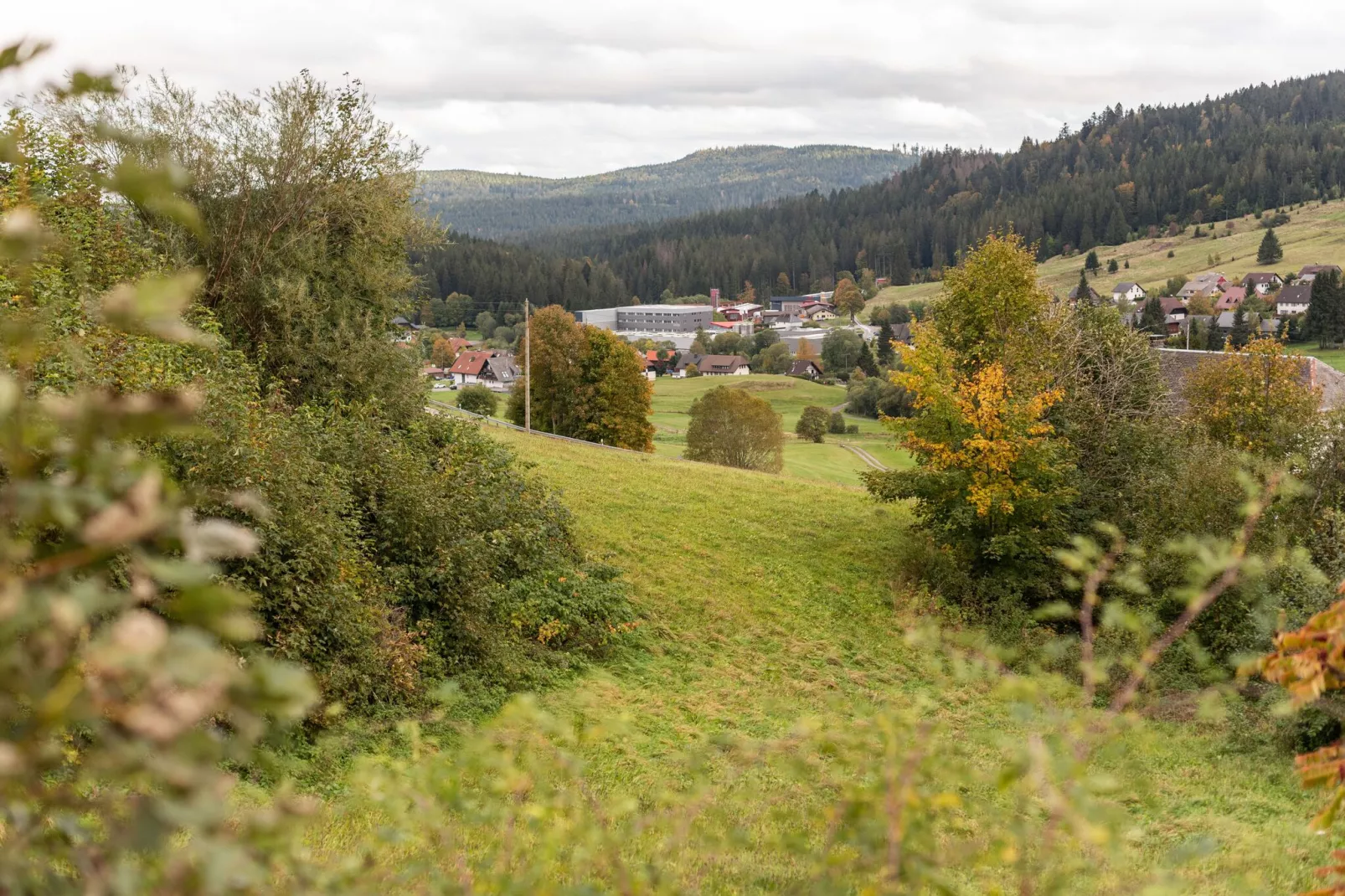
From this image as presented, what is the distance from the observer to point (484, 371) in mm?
104625

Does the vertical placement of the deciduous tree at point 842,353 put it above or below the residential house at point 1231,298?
below

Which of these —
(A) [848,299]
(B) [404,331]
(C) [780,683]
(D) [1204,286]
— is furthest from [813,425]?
(A) [848,299]

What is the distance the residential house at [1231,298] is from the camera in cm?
11225

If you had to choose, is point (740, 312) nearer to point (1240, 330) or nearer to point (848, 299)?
point (848, 299)

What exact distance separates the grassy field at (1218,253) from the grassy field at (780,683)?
10731 centimetres

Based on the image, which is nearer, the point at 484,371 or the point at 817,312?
the point at 484,371

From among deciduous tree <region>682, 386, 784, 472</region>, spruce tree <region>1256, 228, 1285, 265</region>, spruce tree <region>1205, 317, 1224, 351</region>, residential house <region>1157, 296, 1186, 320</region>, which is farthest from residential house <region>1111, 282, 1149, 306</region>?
deciduous tree <region>682, 386, 784, 472</region>

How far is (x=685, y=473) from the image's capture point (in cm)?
2789

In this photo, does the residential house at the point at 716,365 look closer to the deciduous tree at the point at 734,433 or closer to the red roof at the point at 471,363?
the red roof at the point at 471,363

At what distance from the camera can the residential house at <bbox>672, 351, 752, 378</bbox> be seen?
127 m

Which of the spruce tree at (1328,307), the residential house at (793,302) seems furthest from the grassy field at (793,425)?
the residential house at (793,302)

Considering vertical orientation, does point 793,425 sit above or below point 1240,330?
below

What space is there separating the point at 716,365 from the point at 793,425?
45.3 m

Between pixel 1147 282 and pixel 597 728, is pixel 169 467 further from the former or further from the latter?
pixel 1147 282
